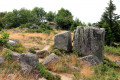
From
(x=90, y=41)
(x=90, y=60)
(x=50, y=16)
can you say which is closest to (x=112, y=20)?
(x=90, y=41)

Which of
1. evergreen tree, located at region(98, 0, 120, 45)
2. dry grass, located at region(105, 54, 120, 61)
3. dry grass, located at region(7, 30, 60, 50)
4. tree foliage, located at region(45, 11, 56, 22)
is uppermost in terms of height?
tree foliage, located at region(45, 11, 56, 22)

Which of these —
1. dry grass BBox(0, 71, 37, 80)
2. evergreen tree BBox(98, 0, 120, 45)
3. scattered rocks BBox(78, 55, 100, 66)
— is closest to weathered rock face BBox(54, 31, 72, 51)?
scattered rocks BBox(78, 55, 100, 66)

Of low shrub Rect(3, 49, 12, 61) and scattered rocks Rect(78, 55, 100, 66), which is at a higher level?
low shrub Rect(3, 49, 12, 61)

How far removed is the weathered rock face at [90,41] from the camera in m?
11.4

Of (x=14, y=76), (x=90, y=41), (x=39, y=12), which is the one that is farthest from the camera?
(x=39, y=12)

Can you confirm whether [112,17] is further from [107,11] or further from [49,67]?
[49,67]

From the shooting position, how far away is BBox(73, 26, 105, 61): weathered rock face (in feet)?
37.3

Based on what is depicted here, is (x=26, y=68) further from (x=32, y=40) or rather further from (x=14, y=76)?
(x=32, y=40)

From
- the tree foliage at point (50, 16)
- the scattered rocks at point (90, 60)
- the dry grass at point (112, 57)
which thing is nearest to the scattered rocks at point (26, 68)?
the scattered rocks at point (90, 60)

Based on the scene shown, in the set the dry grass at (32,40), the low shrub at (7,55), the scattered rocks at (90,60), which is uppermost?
the low shrub at (7,55)

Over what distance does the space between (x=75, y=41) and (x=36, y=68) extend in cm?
651

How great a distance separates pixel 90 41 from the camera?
38.2 ft

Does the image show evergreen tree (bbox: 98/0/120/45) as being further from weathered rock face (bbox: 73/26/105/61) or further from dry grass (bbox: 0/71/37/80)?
dry grass (bbox: 0/71/37/80)

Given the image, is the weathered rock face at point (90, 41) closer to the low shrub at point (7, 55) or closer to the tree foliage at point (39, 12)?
the low shrub at point (7, 55)
